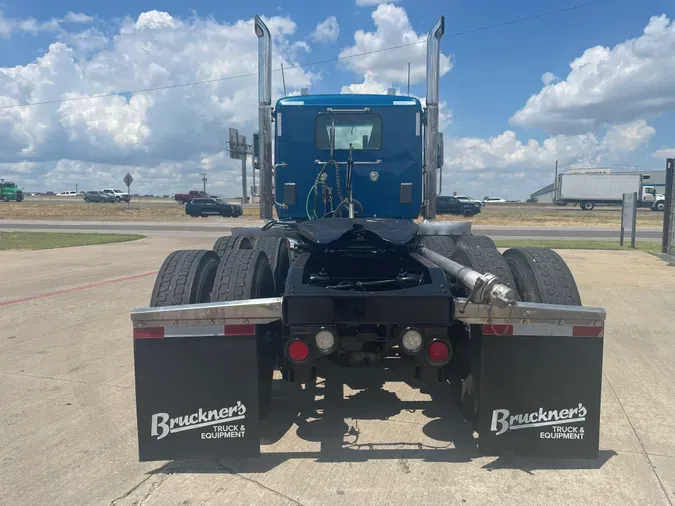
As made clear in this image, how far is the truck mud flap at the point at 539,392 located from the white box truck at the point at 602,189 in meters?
54.9

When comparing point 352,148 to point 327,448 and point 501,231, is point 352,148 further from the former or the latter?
point 501,231

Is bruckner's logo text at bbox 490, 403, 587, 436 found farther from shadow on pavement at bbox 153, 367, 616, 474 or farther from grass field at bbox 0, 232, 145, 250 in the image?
grass field at bbox 0, 232, 145, 250

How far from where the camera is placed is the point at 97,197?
6912cm

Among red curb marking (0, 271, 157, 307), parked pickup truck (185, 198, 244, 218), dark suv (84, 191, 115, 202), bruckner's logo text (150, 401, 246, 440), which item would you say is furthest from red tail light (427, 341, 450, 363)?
dark suv (84, 191, 115, 202)

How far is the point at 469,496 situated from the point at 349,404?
4.84 ft

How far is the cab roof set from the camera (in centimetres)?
585

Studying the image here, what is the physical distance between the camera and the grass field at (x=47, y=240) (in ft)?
58.2

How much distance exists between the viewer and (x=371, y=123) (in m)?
5.86

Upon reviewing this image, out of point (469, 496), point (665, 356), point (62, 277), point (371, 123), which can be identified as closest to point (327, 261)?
point (469, 496)

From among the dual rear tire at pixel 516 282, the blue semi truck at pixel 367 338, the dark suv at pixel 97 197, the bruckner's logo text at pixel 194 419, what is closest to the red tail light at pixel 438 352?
the blue semi truck at pixel 367 338

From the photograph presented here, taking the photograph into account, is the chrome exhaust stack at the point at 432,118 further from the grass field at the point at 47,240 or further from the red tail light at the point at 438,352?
the grass field at the point at 47,240

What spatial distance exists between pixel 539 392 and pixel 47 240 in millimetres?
20728

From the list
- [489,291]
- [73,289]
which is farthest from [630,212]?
[489,291]

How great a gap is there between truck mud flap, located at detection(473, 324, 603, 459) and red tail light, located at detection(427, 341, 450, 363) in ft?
0.84
